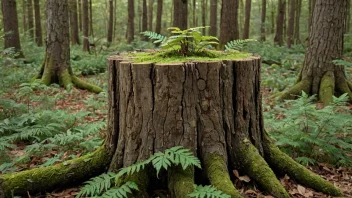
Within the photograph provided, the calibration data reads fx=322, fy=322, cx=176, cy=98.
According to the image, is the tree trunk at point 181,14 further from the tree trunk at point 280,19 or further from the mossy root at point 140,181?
the mossy root at point 140,181

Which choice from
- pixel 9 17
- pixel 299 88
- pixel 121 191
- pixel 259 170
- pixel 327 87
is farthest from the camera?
pixel 9 17

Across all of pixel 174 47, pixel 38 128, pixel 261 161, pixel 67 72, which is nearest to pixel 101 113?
pixel 38 128

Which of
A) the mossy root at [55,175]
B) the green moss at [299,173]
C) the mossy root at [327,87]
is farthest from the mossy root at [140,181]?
the mossy root at [327,87]

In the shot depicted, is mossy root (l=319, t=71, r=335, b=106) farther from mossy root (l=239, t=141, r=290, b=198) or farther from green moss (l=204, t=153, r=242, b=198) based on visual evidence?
green moss (l=204, t=153, r=242, b=198)

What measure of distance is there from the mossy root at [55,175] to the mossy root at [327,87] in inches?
208

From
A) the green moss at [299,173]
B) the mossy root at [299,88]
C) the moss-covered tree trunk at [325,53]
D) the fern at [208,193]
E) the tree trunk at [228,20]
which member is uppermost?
the tree trunk at [228,20]

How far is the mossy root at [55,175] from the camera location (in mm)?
3436

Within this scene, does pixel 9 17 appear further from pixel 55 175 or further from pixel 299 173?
pixel 299 173

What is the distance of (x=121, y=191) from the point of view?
2998 millimetres

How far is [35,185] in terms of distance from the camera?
3.49 meters

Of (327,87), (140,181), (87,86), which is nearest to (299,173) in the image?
(140,181)

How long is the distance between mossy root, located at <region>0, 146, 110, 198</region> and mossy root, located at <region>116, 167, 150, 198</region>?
0.44m

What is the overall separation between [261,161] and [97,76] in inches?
382

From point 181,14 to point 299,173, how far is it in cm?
943
